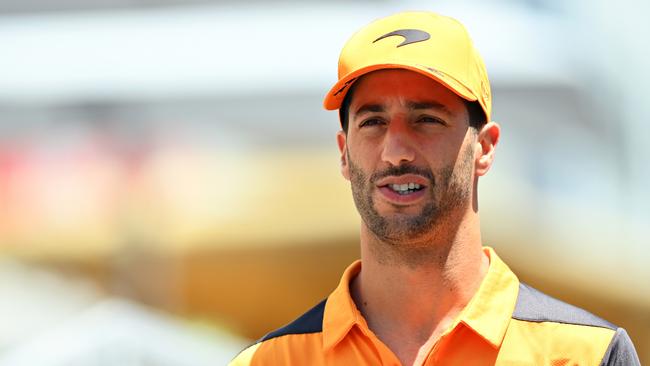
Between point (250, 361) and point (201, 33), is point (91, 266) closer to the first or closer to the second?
point (201, 33)

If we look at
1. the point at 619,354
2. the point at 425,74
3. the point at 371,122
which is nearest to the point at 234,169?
the point at 371,122

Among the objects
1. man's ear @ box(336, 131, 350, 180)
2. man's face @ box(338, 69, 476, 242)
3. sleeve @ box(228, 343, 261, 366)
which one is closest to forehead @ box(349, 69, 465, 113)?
man's face @ box(338, 69, 476, 242)

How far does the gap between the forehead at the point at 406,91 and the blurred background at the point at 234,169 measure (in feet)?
4.46

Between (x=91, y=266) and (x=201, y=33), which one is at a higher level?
(x=201, y=33)

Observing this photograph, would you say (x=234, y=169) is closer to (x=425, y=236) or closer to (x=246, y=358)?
(x=246, y=358)

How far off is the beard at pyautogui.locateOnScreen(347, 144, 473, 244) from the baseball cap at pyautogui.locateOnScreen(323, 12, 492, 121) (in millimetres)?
129

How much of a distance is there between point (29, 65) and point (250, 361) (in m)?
1.83

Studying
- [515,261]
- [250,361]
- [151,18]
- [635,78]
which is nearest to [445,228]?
[250,361]

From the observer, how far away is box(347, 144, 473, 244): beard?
1.63 meters

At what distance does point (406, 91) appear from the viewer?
5.47 feet

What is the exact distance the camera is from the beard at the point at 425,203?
1629 mm

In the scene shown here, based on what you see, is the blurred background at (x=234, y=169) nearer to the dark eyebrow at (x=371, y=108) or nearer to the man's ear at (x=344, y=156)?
the man's ear at (x=344, y=156)

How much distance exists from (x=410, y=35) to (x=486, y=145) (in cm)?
25

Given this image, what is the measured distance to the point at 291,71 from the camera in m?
3.13
